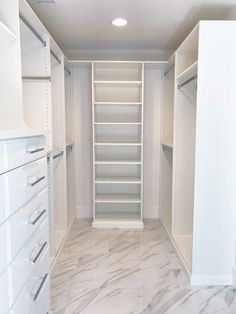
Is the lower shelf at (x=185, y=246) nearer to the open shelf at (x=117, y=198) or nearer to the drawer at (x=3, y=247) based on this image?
the open shelf at (x=117, y=198)

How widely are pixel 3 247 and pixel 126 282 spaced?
4.86 feet

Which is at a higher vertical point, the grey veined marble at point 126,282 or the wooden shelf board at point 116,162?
the wooden shelf board at point 116,162

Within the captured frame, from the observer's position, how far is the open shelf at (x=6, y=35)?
139 centimetres

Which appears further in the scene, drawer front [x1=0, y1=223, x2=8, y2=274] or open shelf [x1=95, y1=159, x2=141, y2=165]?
open shelf [x1=95, y1=159, x2=141, y2=165]

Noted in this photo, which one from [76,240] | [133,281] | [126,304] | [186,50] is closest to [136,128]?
[186,50]

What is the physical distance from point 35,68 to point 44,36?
26 centimetres

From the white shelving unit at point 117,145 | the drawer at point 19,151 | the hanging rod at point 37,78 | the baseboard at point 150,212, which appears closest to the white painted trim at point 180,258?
the white shelving unit at point 117,145

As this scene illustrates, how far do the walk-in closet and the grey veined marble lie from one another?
1cm

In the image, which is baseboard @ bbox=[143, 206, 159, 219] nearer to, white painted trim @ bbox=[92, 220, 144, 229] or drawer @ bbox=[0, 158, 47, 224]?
white painted trim @ bbox=[92, 220, 144, 229]

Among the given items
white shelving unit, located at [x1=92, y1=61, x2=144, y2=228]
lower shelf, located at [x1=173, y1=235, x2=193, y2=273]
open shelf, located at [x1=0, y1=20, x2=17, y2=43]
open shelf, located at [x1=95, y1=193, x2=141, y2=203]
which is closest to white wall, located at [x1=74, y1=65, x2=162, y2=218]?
white shelving unit, located at [x1=92, y1=61, x2=144, y2=228]

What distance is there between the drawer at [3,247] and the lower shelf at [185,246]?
1.64 meters

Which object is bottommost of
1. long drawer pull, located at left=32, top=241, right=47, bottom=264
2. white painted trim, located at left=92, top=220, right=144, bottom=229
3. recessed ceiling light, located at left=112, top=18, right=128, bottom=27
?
white painted trim, located at left=92, top=220, right=144, bottom=229

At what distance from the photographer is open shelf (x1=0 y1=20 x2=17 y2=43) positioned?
1.39m

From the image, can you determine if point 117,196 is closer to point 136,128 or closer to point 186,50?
point 136,128
